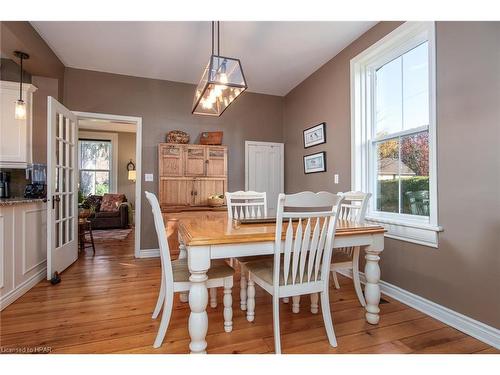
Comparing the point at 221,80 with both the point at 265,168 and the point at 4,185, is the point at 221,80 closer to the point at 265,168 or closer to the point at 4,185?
the point at 265,168

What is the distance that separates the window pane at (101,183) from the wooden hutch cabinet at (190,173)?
425 cm

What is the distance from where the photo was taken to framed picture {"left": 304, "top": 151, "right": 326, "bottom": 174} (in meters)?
3.34

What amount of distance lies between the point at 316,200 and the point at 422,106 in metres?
1.57

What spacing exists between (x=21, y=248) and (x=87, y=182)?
5.05 m

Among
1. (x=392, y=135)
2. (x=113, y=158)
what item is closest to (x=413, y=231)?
(x=392, y=135)

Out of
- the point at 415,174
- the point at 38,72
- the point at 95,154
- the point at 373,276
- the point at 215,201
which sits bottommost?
the point at 373,276

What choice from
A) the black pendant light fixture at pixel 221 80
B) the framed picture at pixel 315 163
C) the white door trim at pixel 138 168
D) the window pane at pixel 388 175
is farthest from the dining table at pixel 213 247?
the white door trim at pixel 138 168

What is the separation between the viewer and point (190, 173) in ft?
12.0

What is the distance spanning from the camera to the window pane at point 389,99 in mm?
2438

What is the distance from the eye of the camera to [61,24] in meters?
2.47

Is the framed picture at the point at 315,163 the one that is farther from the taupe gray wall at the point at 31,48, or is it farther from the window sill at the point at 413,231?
the taupe gray wall at the point at 31,48

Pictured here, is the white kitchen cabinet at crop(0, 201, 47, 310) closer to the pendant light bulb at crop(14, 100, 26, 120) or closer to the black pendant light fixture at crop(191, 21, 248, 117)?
the pendant light bulb at crop(14, 100, 26, 120)

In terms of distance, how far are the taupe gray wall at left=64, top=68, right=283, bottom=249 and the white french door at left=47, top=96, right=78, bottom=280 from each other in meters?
0.47

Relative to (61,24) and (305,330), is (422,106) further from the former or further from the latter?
(61,24)
